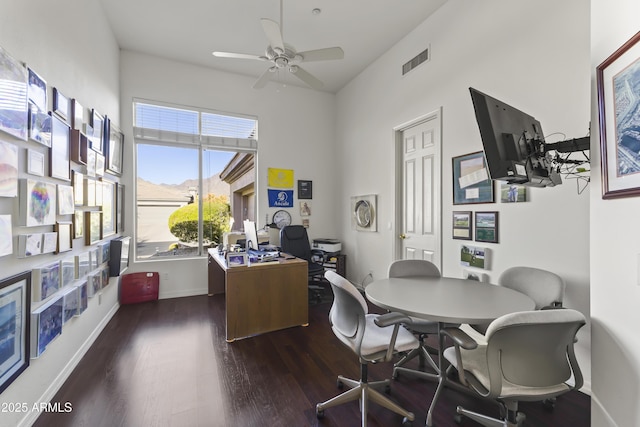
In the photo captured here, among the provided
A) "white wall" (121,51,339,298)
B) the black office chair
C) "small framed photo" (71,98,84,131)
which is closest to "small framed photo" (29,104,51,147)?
"small framed photo" (71,98,84,131)

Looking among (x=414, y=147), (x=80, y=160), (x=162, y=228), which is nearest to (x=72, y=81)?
(x=80, y=160)

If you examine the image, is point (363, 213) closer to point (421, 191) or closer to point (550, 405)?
point (421, 191)

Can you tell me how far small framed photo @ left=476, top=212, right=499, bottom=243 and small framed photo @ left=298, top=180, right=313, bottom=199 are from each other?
3.11 metres

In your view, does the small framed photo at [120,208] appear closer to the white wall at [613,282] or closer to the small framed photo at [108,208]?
the small framed photo at [108,208]

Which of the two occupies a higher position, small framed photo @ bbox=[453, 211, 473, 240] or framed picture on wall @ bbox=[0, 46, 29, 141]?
framed picture on wall @ bbox=[0, 46, 29, 141]

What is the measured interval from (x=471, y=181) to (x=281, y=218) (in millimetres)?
3217

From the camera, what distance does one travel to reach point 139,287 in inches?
160

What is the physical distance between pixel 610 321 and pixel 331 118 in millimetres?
5115

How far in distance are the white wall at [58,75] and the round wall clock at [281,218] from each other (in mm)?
2548

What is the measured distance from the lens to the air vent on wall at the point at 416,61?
3.45 metres

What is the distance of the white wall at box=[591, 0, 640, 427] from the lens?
1.06 metres

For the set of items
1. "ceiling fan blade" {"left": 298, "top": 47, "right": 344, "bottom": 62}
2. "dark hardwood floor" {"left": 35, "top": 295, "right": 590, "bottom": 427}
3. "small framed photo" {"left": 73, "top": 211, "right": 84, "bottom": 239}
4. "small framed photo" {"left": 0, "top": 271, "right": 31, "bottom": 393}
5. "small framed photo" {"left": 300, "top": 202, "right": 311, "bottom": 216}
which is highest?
"ceiling fan blade" {"left": 298, "top": 47, "right": 344, "bottom": 62}

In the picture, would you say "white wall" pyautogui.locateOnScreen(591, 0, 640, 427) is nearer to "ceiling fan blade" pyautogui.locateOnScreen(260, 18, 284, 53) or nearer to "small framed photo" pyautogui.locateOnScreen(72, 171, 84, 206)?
"ceiling fan blade" pyautogui.locateOnScreen(260, 18, 284, 53)

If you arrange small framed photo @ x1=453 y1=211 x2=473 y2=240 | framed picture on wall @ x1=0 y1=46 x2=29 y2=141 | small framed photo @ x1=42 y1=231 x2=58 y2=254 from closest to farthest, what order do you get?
framed picture on wall @ x1=0 y1=46 x2=29 y2=141 → small framed photo @ x1=42 y1=231 x2=58 y2=254 → small framed photo @ x1=453 y1=211 x2=473 y2=240
